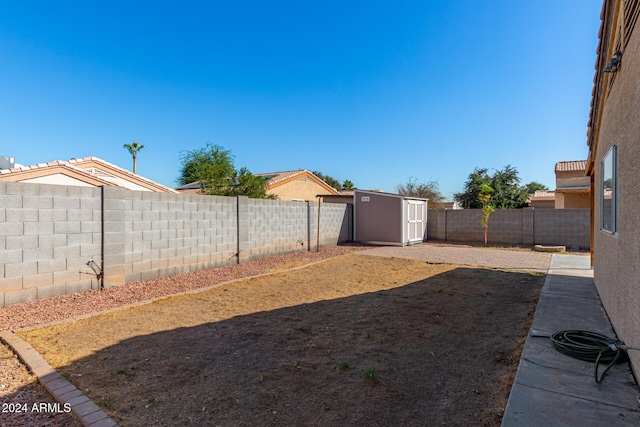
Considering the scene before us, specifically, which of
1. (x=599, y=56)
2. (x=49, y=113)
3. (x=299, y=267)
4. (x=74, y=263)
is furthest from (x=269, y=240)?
(x=49, y=113)

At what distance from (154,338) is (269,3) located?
1130cm

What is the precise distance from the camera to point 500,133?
1507 cm

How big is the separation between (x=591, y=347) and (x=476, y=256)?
333 inches

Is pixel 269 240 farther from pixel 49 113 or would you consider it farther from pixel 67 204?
pixel 49 113

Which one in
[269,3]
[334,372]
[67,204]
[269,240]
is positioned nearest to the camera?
[334,372]

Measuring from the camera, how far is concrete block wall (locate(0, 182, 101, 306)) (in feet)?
15.5

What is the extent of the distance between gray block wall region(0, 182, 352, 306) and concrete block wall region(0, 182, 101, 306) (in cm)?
1

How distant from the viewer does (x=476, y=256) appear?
11.0m

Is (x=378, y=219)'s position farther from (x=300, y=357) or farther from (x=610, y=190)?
(x=300, y=357)

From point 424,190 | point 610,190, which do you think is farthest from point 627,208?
point 424,190

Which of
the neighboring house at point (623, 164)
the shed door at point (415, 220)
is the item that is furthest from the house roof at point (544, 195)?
the neighboring house at point (623, 164)

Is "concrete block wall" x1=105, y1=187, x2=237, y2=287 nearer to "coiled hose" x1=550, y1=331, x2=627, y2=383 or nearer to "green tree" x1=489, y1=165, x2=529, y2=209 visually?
"coiled hose" x1=550, y1=331, x2=627, y2=383

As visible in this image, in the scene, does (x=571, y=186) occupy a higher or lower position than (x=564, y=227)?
higher

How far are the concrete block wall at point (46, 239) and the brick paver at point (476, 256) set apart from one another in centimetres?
847
